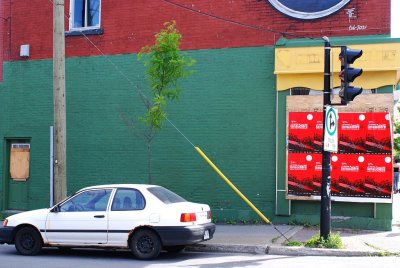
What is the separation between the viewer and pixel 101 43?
55.6ft

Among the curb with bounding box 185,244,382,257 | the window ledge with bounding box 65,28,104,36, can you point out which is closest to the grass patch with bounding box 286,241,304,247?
the curb with bounding box 185,244,382,257

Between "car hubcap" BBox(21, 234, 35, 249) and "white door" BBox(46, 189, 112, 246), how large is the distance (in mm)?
451

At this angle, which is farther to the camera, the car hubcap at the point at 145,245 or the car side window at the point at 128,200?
the car side window at the point at 128,200

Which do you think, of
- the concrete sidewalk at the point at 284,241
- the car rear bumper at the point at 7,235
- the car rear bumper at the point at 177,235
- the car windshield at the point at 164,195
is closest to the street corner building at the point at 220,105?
the concrete sidewalk at the point at 284,241

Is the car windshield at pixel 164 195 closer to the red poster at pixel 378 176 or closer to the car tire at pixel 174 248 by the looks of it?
the car tire at pixel 174 248

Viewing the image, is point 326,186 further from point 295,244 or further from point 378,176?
point 378,176

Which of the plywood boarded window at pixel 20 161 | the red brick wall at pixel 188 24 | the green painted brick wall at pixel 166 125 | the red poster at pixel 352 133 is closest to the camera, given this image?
the red poster at pixel 352 133

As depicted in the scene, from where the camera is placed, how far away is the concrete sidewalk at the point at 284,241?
35.6ft

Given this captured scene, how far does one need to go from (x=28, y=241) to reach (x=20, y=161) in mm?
7238

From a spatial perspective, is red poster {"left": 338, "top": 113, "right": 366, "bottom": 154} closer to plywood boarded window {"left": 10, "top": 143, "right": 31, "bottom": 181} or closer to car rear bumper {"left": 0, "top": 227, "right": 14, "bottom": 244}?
car rear bumper {"left": 0, "top": 227, "right": 14, "bottom": 244}

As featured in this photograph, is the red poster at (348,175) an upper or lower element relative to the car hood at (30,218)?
upper

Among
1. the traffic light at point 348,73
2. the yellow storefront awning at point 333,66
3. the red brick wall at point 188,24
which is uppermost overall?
the red brick wall at point 188,24

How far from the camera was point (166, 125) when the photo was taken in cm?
1595

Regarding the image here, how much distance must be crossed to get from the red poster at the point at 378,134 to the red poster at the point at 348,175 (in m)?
0.40
